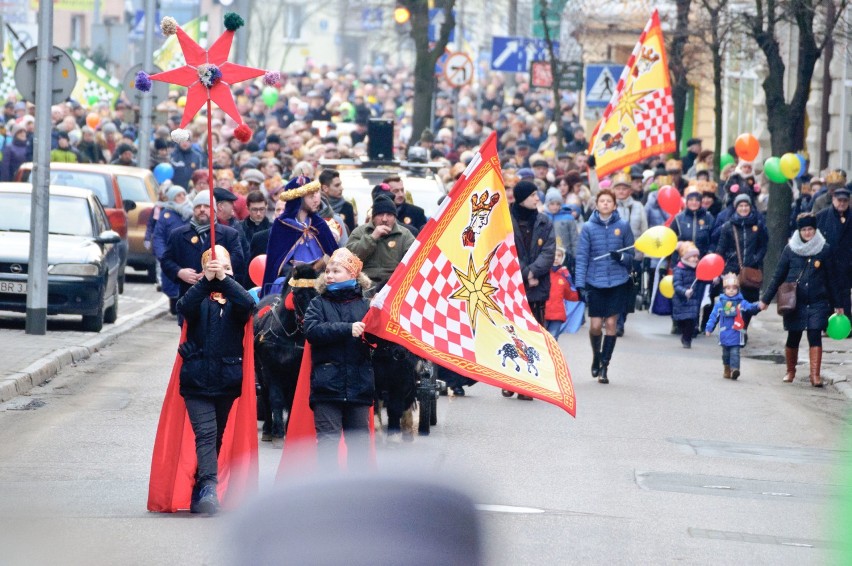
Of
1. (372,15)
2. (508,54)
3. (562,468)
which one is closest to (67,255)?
(562,468)

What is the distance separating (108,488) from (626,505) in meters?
2.87

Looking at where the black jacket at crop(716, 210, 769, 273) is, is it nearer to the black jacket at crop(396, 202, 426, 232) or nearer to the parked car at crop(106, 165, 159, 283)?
the black jacket at crop(396, 202, 426, 232)

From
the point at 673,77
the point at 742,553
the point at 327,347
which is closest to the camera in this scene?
the point at 742,553

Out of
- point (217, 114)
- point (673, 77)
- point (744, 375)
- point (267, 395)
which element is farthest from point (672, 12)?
point (267, 395)

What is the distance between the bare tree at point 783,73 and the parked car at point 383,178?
4.64 meters

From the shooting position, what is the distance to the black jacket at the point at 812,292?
53.2 feet

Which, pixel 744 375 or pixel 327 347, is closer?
pixel 327 347

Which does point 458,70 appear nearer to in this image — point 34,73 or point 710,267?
point 710,267

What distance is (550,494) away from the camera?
32.8ft

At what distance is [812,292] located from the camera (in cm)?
1623

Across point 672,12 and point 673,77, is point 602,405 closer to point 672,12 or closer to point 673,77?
point 673,77

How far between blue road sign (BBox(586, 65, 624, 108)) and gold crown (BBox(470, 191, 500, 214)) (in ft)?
67.2

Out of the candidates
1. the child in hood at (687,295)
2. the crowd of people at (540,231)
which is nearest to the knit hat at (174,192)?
the crowd of people at (540,231)

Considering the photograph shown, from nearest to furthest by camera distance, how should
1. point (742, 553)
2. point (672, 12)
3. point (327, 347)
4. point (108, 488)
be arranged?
point (742, 553)
point (327, 347)
point (108, 488)
point (672, 12)
